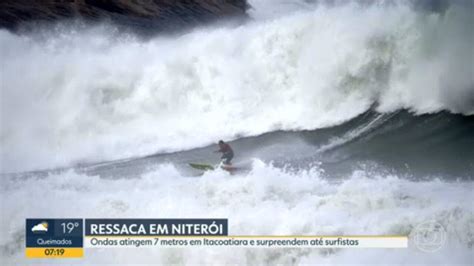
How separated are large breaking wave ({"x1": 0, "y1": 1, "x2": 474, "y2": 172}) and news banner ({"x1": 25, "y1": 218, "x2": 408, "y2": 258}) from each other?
572mm

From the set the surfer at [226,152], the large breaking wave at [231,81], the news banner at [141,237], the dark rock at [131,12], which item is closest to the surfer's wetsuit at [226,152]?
the surfer at [226,152]

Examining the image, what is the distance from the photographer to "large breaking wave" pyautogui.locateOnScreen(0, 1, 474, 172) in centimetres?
434

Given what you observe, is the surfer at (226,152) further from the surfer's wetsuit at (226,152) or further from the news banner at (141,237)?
the news banner at (141,237)

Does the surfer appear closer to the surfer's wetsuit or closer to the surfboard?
the surfer's wetsuit

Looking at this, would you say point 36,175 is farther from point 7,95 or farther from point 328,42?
point 328,42

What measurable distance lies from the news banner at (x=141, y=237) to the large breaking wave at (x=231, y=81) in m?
0.57

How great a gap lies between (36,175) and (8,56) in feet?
3.38

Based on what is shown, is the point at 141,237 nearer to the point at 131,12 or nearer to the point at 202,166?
the point at 202,166

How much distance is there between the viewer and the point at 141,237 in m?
4.21

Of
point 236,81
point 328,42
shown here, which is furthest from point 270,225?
point 328,42

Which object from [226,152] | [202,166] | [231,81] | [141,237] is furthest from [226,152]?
[141,237]

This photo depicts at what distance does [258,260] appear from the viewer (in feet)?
13.6

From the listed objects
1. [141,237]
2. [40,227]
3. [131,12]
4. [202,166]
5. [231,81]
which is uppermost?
[131,12]

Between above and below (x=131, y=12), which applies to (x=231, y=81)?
below
